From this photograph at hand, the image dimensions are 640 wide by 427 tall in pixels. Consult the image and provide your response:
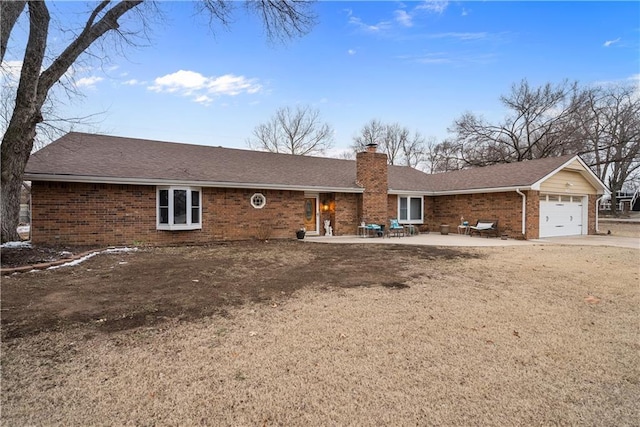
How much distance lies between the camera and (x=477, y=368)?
302cm

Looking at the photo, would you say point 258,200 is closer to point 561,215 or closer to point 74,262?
point 74,262

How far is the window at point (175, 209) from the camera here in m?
11.5

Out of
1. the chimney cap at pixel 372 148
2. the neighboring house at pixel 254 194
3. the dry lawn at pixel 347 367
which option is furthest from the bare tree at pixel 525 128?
the dry lawn at pixel 347 367

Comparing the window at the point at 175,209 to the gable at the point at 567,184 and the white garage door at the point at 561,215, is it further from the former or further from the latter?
the white garage door at the point at 561,215

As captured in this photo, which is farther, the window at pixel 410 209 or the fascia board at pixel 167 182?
the window at pixel 410 209

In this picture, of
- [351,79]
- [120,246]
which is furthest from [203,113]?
[120,246]

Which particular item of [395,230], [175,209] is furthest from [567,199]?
[175,209]

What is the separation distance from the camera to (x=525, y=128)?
3206cm

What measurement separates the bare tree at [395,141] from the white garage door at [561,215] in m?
26.5

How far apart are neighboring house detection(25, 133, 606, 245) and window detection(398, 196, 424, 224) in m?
0.06

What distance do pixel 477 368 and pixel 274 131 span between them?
33.4 meters

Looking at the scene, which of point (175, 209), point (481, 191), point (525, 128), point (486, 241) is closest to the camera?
point (175, 209)

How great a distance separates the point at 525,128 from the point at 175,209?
33.1 metres

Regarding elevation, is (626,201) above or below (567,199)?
above
